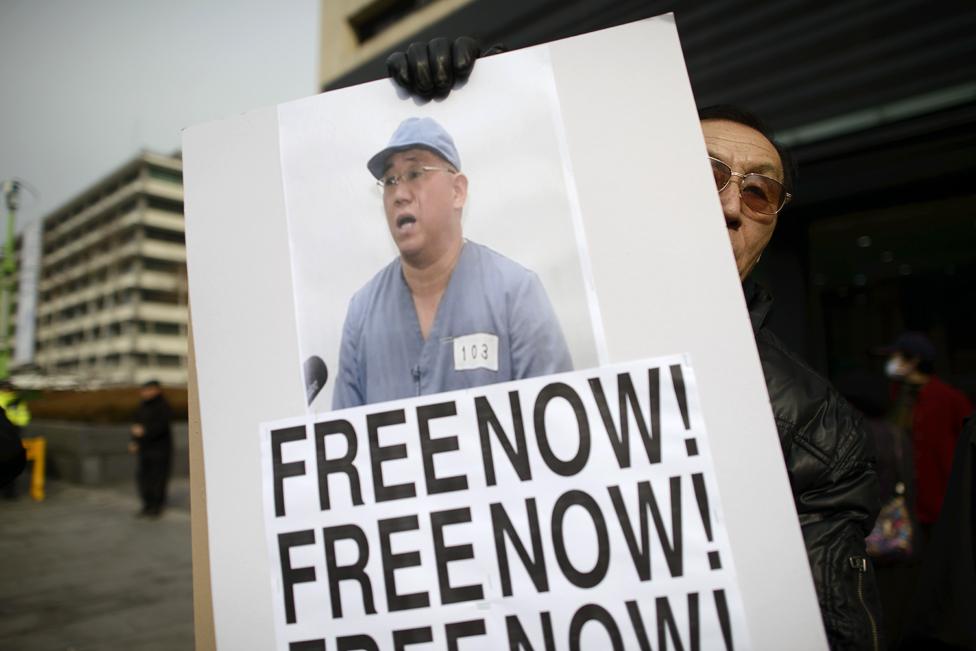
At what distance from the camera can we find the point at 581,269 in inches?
37.1

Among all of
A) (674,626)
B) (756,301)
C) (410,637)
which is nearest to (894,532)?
(756,301)

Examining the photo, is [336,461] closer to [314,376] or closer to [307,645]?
[314,376]

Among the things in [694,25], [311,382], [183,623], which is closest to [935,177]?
[694,25]

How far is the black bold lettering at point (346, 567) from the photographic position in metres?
0.89

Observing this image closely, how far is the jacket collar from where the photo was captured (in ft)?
4.08

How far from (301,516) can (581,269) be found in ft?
2.03

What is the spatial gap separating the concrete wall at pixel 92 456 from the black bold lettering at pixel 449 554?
1130 cm

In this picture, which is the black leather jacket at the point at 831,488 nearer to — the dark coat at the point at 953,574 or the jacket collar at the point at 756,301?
the jacket collar at the point at 756,301

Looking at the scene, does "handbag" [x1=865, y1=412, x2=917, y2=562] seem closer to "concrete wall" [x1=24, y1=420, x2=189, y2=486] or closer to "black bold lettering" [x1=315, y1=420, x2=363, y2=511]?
"black bold lettering" [x1=315, y1=420, x2=363, y2=511]

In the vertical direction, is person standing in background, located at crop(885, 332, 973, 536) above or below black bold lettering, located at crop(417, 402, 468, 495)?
below

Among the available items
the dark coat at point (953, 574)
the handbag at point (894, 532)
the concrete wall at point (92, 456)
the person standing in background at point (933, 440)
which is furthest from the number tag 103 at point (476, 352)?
the concrete wall at point (92, 456)

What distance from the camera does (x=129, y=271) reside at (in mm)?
58531

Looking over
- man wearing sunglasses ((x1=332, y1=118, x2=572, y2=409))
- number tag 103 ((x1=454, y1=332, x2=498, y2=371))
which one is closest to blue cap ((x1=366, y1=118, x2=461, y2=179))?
man wearing sunglasses ((x1=332, y1=118, x2=572, y2=409))

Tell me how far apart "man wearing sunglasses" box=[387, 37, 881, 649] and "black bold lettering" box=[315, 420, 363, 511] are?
621mm
